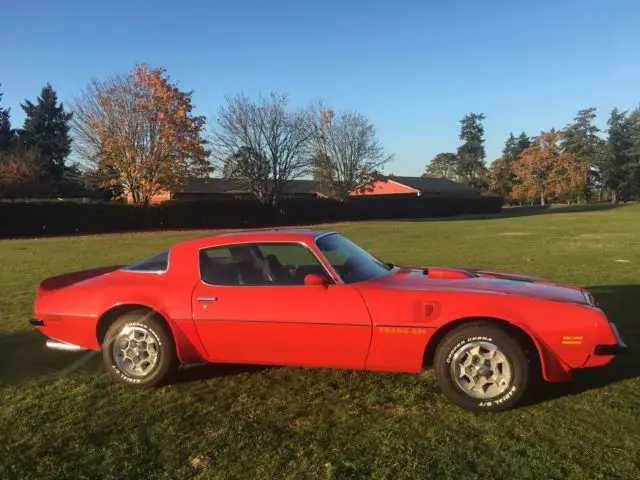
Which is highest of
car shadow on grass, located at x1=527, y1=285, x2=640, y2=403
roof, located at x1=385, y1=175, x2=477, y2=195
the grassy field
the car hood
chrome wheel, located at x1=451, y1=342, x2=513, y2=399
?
roof, located at x1=385, y1=175, x2=477, y2=195

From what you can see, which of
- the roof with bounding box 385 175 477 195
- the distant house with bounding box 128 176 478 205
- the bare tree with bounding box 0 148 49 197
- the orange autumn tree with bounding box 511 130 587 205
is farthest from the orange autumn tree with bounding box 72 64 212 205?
the orange autumn tree with bounding box 511 130 587 205

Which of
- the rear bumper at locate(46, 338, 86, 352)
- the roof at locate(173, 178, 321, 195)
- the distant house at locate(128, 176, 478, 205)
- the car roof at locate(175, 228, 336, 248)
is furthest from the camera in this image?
the distant house at locate(128, 176, 478, 205)

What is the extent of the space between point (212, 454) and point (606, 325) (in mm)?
2843

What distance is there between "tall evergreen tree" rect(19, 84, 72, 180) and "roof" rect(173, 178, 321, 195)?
46.8 feet

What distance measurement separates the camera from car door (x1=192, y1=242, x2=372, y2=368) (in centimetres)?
383

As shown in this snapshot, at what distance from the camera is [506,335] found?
11.8 ft

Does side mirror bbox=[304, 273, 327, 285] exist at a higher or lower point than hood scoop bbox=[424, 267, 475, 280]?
higher

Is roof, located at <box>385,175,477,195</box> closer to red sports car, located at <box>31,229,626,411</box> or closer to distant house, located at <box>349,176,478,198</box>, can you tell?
distant house, located at <box>349,176,478,198</box>

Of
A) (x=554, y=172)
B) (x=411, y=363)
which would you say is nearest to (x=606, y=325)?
(x=411, y=363)

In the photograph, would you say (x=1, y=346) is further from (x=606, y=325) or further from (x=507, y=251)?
(x=507, y=251)

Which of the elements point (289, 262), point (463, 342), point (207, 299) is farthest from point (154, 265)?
point (463, 342)

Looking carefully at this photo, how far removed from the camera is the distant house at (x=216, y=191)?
143ft

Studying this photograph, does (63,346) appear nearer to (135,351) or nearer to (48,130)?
(135,351)

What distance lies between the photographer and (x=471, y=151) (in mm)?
104188
